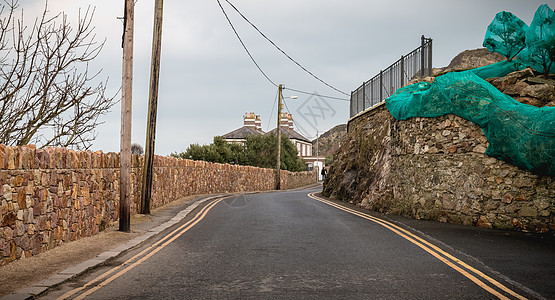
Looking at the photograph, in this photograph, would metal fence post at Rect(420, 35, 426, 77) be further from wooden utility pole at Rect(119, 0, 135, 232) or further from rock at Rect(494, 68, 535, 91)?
wooden utility pole at Rect(119, 0, 135, 232)

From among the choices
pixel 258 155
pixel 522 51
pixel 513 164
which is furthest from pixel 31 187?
pixel 258 155

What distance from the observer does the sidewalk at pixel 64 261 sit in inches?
248

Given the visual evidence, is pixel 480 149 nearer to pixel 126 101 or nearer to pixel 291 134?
pixel 126 101

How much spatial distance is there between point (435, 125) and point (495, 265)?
25.9 feet

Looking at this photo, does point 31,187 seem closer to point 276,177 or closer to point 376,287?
point 376,287

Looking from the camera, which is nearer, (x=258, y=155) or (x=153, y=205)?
(x=153, y=205)

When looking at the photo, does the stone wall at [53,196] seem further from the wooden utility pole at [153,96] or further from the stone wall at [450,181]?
the stone wall at [450,181]

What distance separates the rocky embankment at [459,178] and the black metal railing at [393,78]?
1.74 metres

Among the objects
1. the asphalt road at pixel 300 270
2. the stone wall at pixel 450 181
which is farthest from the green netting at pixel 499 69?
the asphalt road at pixel 300 270

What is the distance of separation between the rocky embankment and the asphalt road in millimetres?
2649

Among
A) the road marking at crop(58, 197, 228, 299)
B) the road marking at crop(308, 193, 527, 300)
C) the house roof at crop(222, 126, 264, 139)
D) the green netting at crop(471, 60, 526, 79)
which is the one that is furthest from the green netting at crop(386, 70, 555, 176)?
the house roof at crop(222, 126, 264, 139)

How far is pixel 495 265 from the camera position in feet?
25.4

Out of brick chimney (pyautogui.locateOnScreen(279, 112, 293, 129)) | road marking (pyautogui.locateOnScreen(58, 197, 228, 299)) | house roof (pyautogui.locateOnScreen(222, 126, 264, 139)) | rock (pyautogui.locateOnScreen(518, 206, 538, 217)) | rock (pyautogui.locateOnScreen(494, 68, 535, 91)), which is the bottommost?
road marking (pyautogui.locateOnScreen(58, 197, 228, 299))

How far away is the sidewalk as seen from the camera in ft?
20.7
